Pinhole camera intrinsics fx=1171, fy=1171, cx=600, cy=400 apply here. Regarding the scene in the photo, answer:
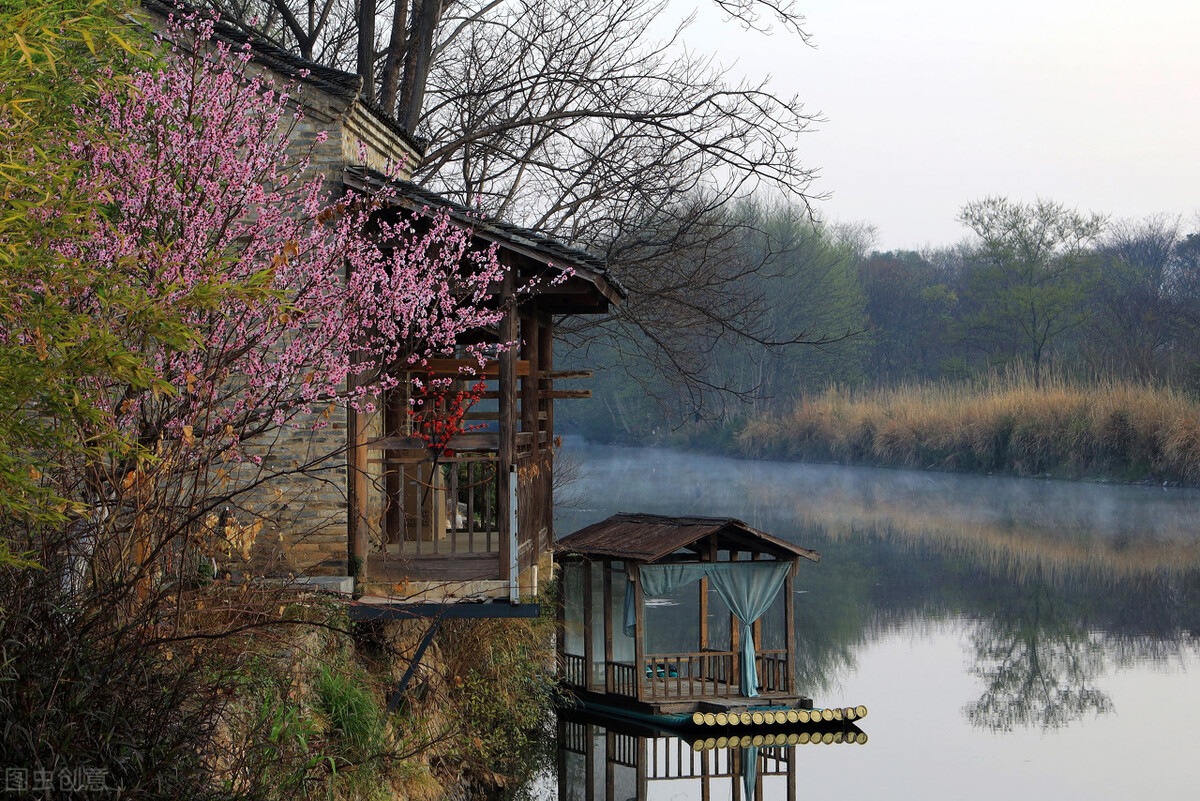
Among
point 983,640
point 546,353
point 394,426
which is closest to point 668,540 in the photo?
point 546,353

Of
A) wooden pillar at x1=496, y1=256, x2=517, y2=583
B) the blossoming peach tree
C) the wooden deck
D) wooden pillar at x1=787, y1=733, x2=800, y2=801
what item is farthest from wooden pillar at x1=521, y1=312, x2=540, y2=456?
wooden pillar at x1=787, y1=733, x2=800, y2=801

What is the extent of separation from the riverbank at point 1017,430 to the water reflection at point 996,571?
760 mm

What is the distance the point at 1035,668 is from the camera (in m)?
19.0

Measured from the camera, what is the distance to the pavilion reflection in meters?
13.4

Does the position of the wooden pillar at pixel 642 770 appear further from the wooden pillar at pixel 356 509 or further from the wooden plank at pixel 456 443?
the wooden plank at pixel 456 443

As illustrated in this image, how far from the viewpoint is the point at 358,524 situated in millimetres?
9266

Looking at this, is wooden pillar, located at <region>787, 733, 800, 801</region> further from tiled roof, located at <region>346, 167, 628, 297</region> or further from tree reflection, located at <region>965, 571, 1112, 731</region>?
tiled roof, located at <region>346, 167, 628, 297</region>

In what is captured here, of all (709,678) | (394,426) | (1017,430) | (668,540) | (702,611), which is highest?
(1017,430)

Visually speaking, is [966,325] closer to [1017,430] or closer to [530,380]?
[1017,430]

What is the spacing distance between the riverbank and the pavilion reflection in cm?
2144

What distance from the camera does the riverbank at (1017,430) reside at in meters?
32.2

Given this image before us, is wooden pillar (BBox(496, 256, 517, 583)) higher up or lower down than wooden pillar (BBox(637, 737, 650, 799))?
higher up

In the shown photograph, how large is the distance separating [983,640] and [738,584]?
7781 mm

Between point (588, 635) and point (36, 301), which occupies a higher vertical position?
point (36, 301)
